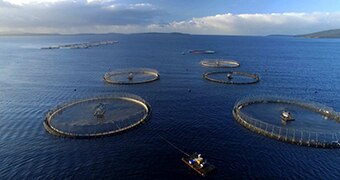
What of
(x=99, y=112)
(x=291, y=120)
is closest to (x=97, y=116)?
(x=99, y=112)

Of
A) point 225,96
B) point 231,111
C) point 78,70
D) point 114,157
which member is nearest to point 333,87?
point 225,96

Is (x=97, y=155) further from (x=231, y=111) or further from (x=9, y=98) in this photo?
(x=9, y=98)

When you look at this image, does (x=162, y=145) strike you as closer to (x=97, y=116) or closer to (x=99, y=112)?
(x=97, y=116)

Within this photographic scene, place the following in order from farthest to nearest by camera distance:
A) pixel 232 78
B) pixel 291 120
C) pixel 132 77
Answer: pixel 232 78
pixel 132 77
pixel 291 120

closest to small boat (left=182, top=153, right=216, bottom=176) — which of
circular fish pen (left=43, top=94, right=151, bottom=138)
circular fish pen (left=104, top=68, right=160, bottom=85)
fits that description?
circular fish pen (left=43, top=94, right=151, bottom=138)

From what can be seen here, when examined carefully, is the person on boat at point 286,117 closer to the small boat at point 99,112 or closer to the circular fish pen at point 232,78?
the circular fish pen at point 232,78
